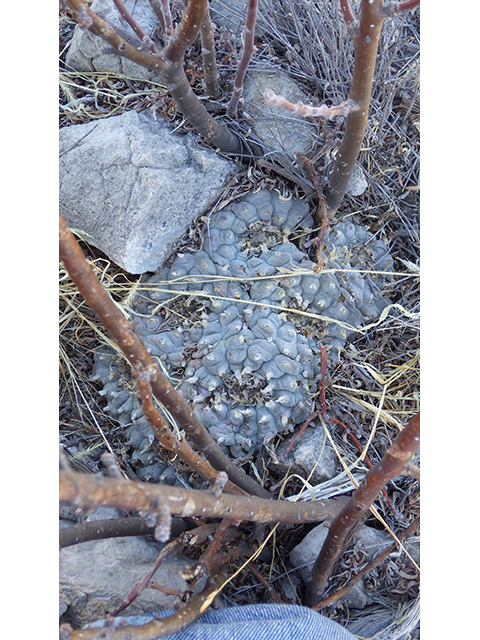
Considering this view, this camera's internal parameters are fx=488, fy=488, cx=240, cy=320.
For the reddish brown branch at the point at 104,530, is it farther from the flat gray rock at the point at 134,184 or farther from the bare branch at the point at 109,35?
the bare branch at the point at 109,35

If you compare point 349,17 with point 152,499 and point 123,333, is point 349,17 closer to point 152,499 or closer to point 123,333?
point 123,333

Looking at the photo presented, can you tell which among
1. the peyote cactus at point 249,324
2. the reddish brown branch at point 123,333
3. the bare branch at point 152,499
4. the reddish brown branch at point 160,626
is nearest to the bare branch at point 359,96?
the peyote cactus at point 249,324

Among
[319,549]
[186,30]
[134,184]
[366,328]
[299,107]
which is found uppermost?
[186,30]

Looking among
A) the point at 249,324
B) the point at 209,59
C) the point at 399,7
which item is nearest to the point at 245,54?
the point at 209,59

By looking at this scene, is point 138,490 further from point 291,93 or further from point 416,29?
point 416,29

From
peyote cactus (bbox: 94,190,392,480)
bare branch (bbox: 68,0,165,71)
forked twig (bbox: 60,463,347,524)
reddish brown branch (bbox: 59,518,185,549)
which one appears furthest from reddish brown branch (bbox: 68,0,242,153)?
reddish brown branch (bbox: 59,518,185,549)

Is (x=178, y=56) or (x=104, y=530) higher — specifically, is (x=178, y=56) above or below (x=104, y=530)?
above

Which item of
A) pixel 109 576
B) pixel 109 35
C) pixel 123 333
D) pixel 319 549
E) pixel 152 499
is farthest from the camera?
pixel 319 549

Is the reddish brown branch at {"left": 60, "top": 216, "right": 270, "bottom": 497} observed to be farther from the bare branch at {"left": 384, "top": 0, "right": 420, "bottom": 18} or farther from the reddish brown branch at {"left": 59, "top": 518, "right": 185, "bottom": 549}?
the bare branch at {"left": 384, "top": 0, "right": 420, "bottom": 18}
